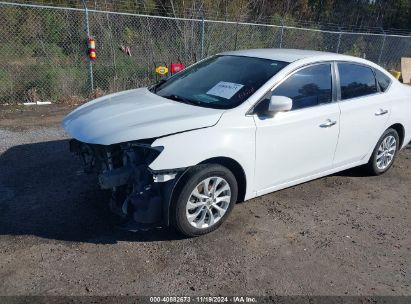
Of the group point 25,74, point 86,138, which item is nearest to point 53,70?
point 25,74

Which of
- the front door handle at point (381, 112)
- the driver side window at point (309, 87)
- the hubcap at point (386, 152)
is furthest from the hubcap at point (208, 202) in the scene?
the hubcap at point (386, 152)

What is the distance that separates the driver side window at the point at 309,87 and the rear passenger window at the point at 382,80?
1.04 meters

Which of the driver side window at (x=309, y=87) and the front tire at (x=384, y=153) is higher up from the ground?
the driver side window at (x=309, y=87)

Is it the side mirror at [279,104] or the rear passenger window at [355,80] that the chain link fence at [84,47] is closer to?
the rear passenger window at [355,80]

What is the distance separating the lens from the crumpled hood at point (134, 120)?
11.3 feet

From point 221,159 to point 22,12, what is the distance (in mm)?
8412

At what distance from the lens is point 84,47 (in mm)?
10109

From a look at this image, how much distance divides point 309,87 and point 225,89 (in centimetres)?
95

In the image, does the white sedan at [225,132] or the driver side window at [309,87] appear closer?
the white sedan at [225,132]

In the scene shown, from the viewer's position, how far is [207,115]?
3693 mm

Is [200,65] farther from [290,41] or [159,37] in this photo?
[290,41]

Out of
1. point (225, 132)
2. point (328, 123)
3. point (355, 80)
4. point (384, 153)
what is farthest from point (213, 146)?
point (384, 153)

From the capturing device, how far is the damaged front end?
3.46m

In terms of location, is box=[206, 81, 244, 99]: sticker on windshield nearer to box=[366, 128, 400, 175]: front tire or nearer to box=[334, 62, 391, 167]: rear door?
box=[334, 62, 391, 167]: rear door
